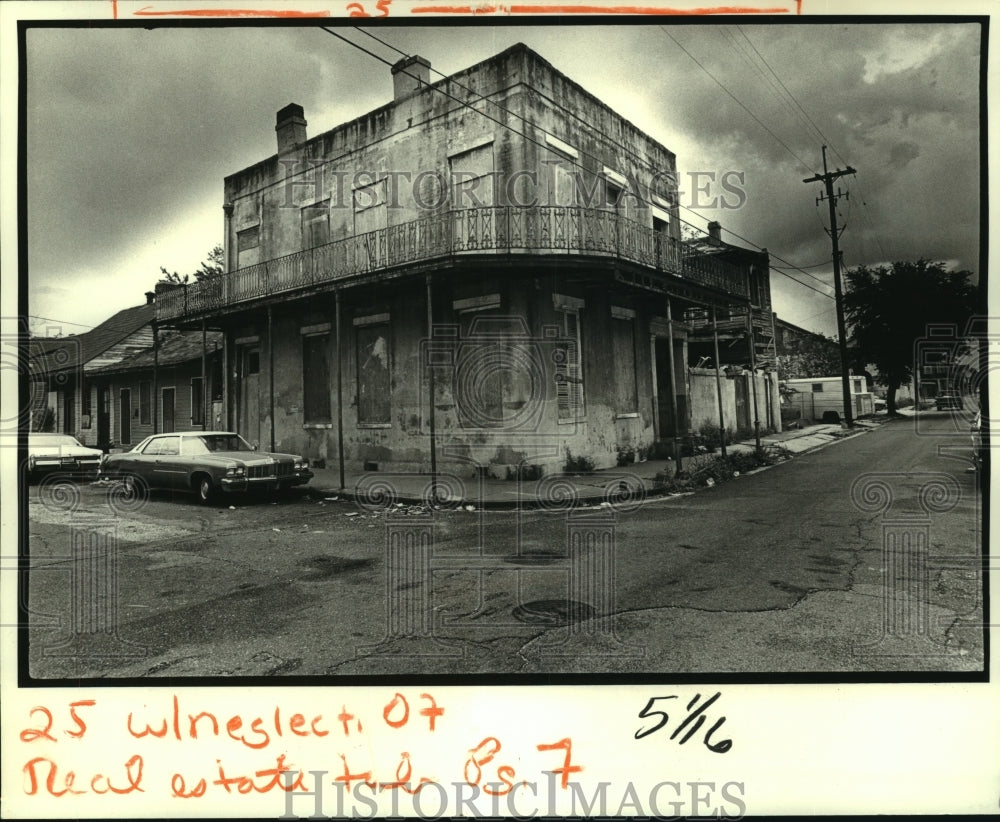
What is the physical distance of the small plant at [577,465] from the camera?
10.9 m

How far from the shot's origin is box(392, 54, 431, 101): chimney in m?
3.39

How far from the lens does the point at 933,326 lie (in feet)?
10.3

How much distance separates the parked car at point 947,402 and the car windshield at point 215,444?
9.07 metres

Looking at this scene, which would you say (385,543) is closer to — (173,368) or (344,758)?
(344,758)

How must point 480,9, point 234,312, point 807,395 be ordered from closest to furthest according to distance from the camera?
Result: point 480,9
point 234,312
point 807,395

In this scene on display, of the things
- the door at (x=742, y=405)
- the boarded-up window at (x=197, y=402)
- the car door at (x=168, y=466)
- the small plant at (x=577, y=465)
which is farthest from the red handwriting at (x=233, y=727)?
the door at (x=742, y=405)

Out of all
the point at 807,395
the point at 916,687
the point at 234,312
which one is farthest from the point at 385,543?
the point at 807,395

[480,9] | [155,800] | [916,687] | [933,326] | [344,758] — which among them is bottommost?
[155,800]

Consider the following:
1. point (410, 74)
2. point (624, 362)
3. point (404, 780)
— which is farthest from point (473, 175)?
point (404, 780)

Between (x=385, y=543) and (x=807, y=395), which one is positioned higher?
(x=807, y=395)

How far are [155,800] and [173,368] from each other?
970 centimetres

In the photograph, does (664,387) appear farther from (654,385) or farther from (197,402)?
(197,402)

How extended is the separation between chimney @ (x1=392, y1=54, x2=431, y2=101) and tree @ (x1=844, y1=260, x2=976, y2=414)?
2.95 meters

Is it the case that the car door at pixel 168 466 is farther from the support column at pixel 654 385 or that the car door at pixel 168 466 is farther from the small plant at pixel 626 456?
the support column at pixel 654 385
